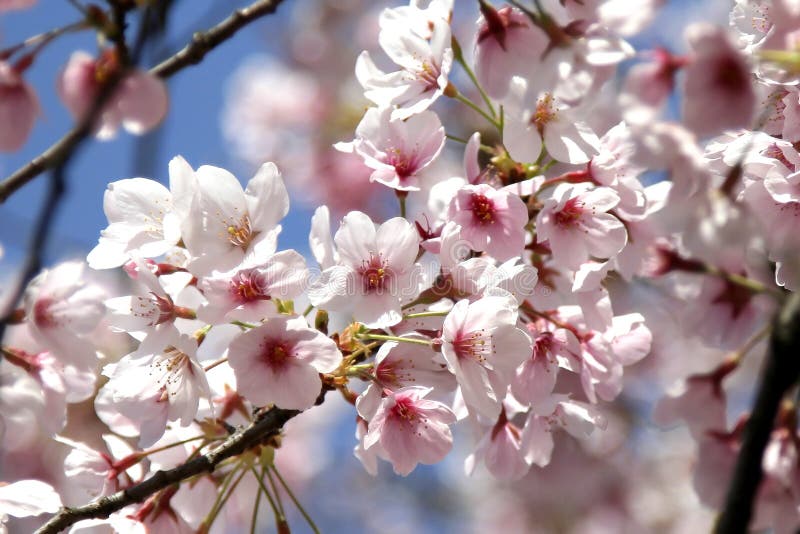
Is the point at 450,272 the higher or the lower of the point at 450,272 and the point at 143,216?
the lower

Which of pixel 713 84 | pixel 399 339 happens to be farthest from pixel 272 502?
pixel 713 84

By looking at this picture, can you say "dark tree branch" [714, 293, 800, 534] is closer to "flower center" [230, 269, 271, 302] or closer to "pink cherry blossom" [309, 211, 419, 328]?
"pink cherry blossom" [309, 211, 419, 328]

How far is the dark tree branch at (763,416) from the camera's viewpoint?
4.98 feet

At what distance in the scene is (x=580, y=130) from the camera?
89.0 inches

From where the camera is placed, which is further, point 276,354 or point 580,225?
point 580,225

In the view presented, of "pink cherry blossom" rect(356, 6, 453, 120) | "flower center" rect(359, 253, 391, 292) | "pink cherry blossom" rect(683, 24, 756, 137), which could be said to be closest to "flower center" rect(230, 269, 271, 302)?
"flower center" rect(359, 253, 391, 292)

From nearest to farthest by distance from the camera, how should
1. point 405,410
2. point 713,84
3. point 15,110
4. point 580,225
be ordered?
Answer: 1. point 713,84
2. point 15,110
3. point 405,410
4. point 580,225

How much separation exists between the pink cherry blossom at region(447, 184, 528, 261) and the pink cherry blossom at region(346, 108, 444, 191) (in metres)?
0.15

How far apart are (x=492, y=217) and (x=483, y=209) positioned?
3 cm

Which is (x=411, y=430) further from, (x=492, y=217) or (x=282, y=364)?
(x=492, y=217)

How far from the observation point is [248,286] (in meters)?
2.01

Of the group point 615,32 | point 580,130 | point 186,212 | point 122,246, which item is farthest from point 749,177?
point 122,246

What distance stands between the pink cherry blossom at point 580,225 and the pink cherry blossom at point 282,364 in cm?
63

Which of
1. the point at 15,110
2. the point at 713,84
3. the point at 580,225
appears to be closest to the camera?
the point at 713,84
